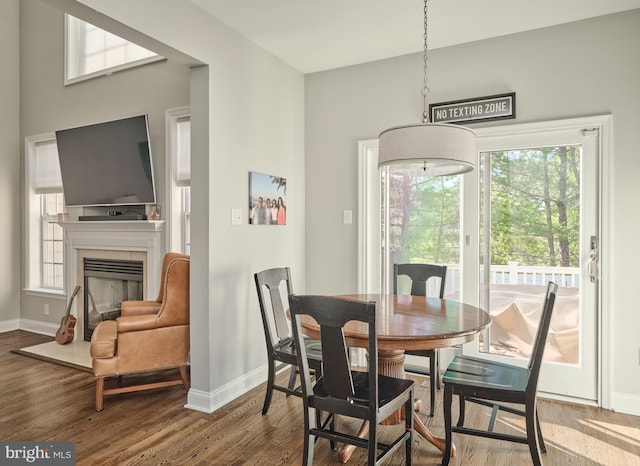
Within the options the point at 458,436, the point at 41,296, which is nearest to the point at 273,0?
the point at 458,436

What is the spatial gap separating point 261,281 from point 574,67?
269 centimetres

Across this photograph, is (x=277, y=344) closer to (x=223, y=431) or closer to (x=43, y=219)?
(x=223, y=431)

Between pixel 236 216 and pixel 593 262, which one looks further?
pixel 236 216

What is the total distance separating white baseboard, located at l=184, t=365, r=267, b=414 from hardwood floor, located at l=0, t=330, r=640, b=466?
6 centimetres

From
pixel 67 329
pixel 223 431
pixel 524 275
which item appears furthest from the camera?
pixel 67 329

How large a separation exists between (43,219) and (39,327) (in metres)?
1.28

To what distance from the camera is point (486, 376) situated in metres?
2.27

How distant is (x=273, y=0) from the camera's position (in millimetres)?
2822

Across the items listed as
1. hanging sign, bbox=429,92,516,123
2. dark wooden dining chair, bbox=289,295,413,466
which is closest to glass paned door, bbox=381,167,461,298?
hanging sign, bbox=429,92,516,123

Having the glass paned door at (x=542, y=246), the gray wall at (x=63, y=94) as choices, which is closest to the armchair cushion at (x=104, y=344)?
the gray wall at (x=63, y=94)

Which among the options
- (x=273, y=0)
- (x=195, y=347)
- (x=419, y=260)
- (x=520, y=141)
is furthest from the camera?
(x=419, y=260)

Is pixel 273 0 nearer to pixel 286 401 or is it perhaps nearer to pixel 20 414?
pixel 286 401

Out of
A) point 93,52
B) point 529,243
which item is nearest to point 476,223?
point 529,243

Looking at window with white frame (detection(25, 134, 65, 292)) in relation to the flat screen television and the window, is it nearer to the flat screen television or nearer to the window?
the flat screen television
